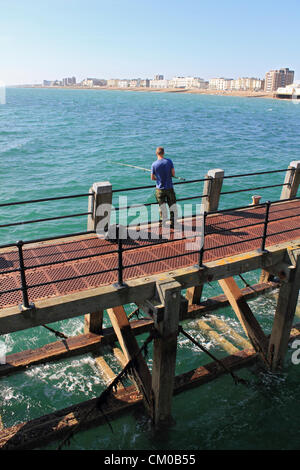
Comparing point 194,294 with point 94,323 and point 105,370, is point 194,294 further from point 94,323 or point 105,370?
point 105,370

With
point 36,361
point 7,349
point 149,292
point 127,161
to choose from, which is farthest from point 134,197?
point 149,292

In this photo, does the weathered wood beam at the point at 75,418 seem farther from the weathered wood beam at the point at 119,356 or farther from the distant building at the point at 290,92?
the distant building at the point at 290,92

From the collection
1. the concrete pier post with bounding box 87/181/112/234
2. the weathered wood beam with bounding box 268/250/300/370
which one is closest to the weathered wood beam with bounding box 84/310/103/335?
the concrete pier post with bounding box 87/181/112/234

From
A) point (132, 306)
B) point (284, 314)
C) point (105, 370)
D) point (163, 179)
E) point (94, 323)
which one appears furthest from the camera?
point (132, 306)

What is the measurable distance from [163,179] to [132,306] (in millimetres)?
6503

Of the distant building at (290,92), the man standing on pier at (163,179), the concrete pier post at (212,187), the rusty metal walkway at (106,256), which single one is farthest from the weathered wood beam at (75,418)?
the distant building at (290,92)

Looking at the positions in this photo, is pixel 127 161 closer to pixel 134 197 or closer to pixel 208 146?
pixel 134 197

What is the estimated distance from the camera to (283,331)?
9.20m

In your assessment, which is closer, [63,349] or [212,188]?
[63,349]

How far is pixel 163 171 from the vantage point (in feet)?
29.5

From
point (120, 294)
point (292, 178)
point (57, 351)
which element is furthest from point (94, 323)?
point (292, 178)

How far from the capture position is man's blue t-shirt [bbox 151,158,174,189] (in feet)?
29.3

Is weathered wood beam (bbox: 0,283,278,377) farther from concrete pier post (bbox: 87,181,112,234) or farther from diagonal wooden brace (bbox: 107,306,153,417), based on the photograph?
concrete pier post (bbox: 87,181,112,234)

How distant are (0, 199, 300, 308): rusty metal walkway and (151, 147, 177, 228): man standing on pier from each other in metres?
0.60
